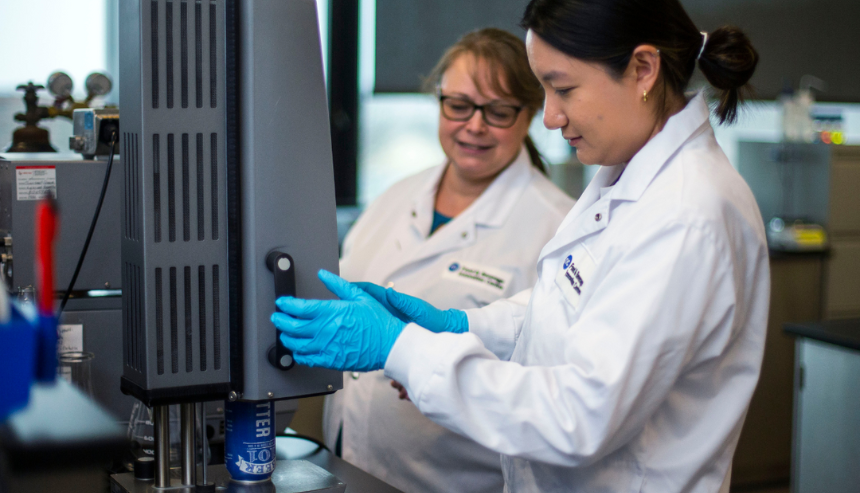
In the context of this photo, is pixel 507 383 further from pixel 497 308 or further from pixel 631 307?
pixel 497 308

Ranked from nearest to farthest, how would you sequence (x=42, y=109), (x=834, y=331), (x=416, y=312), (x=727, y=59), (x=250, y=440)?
(x=250, y=440)
(x=727, y=59)
(x=416, y=312)
(x=42, y=109)
(x=834, y=331)

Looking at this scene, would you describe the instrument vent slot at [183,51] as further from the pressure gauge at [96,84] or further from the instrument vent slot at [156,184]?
the pressure gauge at [96,84]

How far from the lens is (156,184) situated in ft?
2.81

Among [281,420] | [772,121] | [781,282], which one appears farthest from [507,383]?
[772,121]

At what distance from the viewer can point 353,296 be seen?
96cm

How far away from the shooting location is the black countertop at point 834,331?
79.5 inches

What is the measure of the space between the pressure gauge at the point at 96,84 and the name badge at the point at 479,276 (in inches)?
32.0

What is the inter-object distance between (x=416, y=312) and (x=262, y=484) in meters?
0.40

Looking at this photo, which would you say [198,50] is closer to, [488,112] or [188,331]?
[188,331]

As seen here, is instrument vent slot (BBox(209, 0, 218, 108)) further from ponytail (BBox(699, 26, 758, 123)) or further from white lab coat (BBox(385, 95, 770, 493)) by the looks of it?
ponytail (BBox(699, 26, 758, 123))

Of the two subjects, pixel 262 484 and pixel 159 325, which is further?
pixel 262 484

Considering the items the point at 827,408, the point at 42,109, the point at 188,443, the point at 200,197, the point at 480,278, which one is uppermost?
the point at 42,109

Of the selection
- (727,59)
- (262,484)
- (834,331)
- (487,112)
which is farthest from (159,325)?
(834,331)

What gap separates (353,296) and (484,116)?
908 millimetres
